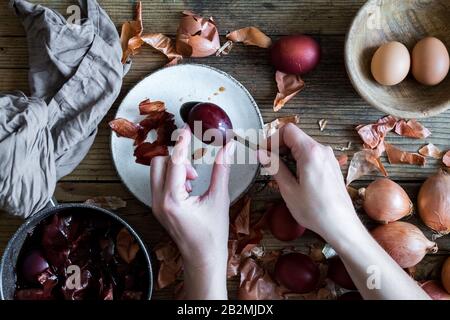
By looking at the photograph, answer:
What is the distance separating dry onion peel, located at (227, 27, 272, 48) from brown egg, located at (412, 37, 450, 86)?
0.27 meters

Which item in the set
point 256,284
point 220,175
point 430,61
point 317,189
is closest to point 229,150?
point 220,175

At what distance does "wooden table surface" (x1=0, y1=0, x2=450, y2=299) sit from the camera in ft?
3.36

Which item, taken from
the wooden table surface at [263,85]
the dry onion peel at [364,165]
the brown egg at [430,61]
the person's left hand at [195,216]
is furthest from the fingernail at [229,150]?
the brown egg at [430,61]

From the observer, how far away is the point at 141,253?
954 mm

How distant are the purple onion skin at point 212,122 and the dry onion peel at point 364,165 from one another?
0.24m

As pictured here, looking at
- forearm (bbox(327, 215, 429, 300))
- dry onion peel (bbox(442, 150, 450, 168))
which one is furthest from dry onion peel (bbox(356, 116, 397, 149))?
forearm (bbox(327, 215, 429, 300))

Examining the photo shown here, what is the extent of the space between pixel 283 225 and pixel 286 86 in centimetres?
26

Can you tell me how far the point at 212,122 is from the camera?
0.94m

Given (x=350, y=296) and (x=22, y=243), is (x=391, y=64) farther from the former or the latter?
(x=22, y=243)

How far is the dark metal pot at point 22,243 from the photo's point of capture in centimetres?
90

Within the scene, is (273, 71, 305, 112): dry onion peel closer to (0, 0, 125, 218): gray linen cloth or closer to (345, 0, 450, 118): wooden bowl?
(345, 0, 450, 118): wooden bowl

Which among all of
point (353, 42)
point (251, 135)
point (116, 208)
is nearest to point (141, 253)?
point (116, 208)

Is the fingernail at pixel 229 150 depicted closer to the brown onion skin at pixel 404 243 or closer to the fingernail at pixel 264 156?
the fingernail at pixel 264 156
